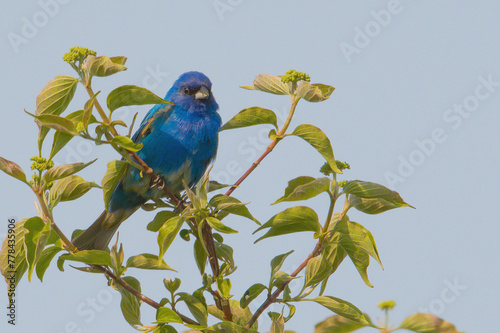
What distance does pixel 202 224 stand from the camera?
305 centimetres

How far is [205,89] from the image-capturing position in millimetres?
5750

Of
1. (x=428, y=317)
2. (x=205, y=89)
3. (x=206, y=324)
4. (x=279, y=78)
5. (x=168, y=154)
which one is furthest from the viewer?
(x=205, y=89)

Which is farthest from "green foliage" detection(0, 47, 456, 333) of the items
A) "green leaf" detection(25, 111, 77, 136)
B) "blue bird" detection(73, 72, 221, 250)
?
"blue bird" detection(73, 72, 221, 250)

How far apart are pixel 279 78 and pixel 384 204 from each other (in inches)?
34.9

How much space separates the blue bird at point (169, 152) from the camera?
527cm

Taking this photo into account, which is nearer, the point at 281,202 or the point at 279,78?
the point at 281,202

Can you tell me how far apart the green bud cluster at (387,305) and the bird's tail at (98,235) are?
3.32m

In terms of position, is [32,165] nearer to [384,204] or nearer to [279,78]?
[279,78]

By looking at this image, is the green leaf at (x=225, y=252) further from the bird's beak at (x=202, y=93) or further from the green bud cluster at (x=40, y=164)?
the bird's beak at (x=202, y=93)

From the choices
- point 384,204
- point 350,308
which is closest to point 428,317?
point 350,308

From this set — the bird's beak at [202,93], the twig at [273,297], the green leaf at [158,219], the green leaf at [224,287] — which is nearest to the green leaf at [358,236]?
the twig at [273,297]

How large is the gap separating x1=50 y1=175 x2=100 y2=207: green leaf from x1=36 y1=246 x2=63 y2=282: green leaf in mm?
243

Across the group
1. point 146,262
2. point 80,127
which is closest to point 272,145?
point 146,262

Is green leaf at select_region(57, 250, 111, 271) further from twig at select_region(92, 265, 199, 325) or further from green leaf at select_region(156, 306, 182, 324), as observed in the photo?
green leaf at select_region(156, 306, 182, 324)
